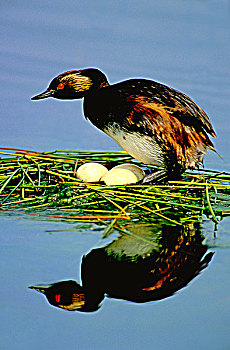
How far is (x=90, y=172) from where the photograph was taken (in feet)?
16.1

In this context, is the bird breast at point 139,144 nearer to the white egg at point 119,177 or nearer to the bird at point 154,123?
the bird at point 154,123

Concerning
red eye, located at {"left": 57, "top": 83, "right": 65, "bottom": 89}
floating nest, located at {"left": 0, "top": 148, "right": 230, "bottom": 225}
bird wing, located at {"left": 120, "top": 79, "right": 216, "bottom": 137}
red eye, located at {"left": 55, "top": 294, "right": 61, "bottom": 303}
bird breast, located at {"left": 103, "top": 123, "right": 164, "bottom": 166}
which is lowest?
red eye, located at {"left": 55, "top": 294, "right": 61, "bottom": 303}

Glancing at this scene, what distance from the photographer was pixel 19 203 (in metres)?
4.52

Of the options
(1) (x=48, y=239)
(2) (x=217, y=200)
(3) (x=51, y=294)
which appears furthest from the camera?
(2) (x=217, y=200)

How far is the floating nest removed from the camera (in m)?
4.31

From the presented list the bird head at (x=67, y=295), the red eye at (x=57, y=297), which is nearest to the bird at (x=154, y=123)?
the bird head at (x=67, y=295)

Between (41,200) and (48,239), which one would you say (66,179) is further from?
(48,239)

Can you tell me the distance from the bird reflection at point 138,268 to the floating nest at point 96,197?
0.66ft

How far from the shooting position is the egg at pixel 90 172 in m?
4.89

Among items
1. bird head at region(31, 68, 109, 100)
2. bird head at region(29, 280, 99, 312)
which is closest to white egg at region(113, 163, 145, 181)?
bird head at region(31, 68, 109, 100)

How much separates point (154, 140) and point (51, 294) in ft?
5.90

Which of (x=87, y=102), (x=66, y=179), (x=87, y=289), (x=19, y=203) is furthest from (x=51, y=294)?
(x=87, y=102)

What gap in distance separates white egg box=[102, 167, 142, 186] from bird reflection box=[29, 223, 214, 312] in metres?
0.70

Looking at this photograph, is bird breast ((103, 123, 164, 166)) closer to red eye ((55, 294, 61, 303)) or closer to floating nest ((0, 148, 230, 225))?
floating nest ((0, 148, 230, 225))
